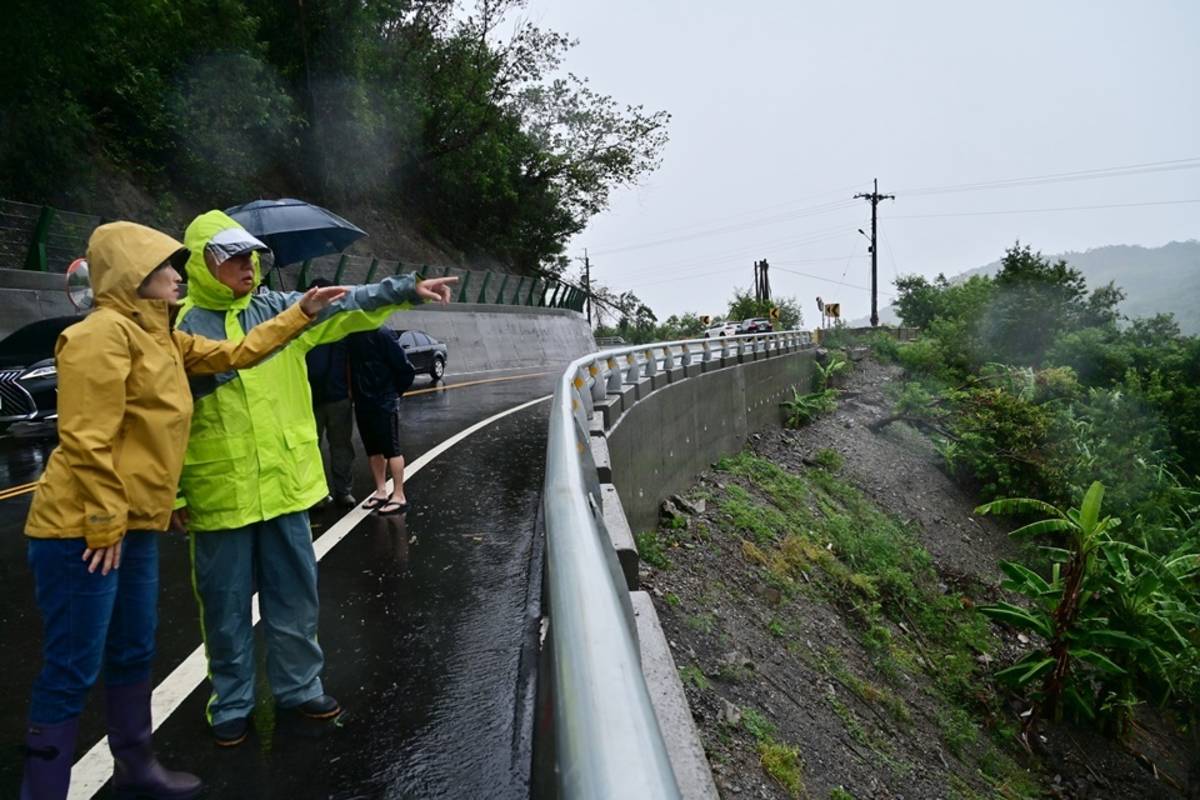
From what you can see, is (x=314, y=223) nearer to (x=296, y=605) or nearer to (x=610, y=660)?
(x=296, y=605)

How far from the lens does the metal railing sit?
15312 mm

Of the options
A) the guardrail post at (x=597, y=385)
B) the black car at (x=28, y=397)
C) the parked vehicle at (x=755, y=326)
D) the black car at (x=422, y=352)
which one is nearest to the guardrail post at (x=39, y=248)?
the black car at (x=28, y=397)

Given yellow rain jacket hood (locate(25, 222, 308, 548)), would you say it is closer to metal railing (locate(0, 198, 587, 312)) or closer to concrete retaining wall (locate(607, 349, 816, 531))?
metal railing (locate(0, 198, 587, 312))

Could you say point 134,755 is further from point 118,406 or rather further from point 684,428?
point 684,428

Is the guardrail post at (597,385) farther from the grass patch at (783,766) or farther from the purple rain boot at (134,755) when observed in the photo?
the purple rain boot at (134,755)

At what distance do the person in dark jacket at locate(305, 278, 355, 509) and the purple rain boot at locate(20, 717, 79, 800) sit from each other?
4.30 m

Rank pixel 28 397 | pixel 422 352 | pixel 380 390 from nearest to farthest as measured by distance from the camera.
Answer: pixel 380 390
pixel 28 397
pixel 422 352

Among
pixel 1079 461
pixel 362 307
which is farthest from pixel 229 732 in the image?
pixel 1079 461

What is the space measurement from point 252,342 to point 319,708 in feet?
5.25

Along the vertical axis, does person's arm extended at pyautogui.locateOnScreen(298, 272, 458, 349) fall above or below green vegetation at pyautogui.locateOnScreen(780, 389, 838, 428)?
above

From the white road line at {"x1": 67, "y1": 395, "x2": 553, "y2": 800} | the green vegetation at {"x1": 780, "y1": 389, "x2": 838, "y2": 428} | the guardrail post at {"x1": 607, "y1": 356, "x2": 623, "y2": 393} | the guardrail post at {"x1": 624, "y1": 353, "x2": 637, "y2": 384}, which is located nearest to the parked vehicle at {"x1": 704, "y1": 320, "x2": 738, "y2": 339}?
the green vegetation at {"x1": 780, "y1": 389, "x2": 838, "y2": 428}

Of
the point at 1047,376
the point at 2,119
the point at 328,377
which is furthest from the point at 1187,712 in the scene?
the point at 2,119

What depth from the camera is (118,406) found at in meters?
2.73

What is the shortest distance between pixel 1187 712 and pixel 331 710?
12.2 m
